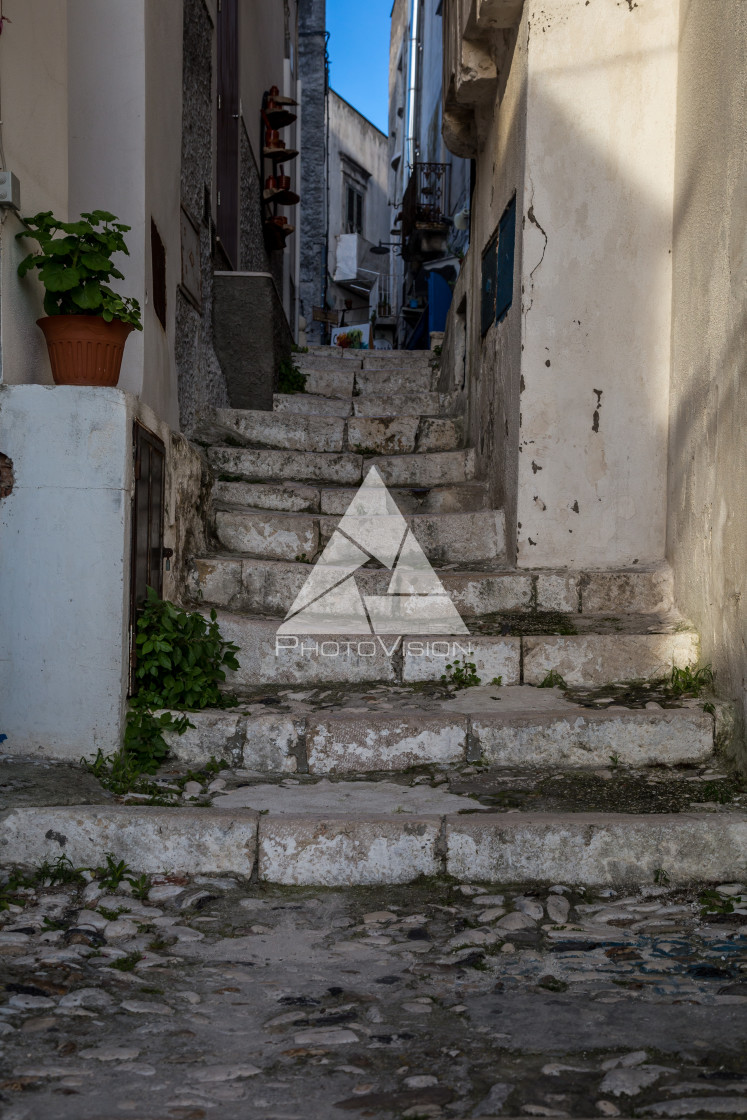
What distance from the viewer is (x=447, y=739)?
3.61 metres

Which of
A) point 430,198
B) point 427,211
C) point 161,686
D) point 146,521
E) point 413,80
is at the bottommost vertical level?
point 161,686

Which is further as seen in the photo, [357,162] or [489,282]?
[357,162]

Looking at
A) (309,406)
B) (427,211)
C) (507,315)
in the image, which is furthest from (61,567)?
(427,211)

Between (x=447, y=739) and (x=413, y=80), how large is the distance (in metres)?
23.3

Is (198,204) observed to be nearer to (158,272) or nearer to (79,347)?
(158,272)

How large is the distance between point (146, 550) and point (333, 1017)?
7.22 feet

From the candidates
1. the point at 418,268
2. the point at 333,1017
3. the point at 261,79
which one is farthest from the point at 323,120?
the point at 333,1017

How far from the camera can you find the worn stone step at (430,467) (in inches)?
259

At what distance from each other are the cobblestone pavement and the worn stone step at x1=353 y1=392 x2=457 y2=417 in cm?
592

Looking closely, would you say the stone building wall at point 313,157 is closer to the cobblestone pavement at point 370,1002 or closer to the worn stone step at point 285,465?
the worn stone step at point 285,465

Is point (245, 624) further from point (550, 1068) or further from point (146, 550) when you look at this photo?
point (550, 1068)

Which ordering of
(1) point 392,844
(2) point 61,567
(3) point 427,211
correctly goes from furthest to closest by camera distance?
(3) point 427,211
(2) point 61,567
(1) point 392,844

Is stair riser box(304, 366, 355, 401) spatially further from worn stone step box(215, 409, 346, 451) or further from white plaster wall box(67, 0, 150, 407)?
white plaster wall box(67, 0, 150, 407)

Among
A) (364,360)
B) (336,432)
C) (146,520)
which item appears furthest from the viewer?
(364,360)
